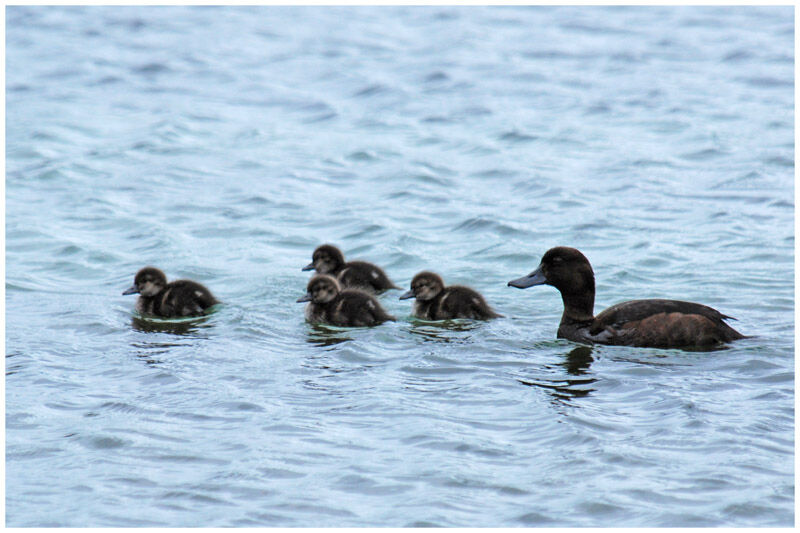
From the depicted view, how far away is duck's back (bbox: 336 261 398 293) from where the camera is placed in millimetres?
9672

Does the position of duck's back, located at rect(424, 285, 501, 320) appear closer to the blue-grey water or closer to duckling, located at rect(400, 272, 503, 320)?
duckling, located at rect(400, 272, 503, 320)

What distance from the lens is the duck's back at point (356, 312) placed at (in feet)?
28.3

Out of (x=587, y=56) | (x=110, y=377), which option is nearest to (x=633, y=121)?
(x=587, y=56)

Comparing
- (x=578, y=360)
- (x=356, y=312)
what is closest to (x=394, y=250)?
(x=356, y=312)

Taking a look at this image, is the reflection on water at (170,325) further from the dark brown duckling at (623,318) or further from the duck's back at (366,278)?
the dark brown duckling at (623,318)

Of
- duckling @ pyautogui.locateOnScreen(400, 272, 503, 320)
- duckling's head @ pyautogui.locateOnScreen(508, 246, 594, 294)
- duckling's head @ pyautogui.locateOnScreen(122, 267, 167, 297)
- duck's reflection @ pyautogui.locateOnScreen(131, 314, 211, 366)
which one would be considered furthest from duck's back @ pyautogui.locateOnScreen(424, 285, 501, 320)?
duckling's head @ pyautogui.locateOnScreen(122, 267, 167, 297)

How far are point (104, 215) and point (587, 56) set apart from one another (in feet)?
30.1

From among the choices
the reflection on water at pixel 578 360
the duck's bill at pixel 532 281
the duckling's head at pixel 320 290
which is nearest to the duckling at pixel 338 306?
the duckling's head at pixel 320 290

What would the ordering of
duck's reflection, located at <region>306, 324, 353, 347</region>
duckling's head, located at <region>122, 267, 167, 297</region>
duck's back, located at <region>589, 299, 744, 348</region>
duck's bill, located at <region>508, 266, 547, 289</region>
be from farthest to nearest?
duckling's head, located at <region>122, 267, 167, 297</region>, duck's bill, located at <region>508, 266, 547, 289</region>, duck's reflection, located at <region>306, 324, 353, 347</region>, duck's back, located at <region>589, 299, 744, 348</region>

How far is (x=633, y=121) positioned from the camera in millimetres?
15352

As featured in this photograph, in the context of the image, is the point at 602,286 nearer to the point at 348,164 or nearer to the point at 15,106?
the point at 348,164

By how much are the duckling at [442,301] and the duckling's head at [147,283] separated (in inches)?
68.1

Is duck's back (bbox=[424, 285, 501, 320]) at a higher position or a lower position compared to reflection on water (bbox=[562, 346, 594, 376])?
higher

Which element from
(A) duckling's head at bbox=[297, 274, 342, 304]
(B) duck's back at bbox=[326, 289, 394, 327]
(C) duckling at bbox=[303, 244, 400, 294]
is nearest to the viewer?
(B) duck's back at bbox=[326, 289, 394, 327]
